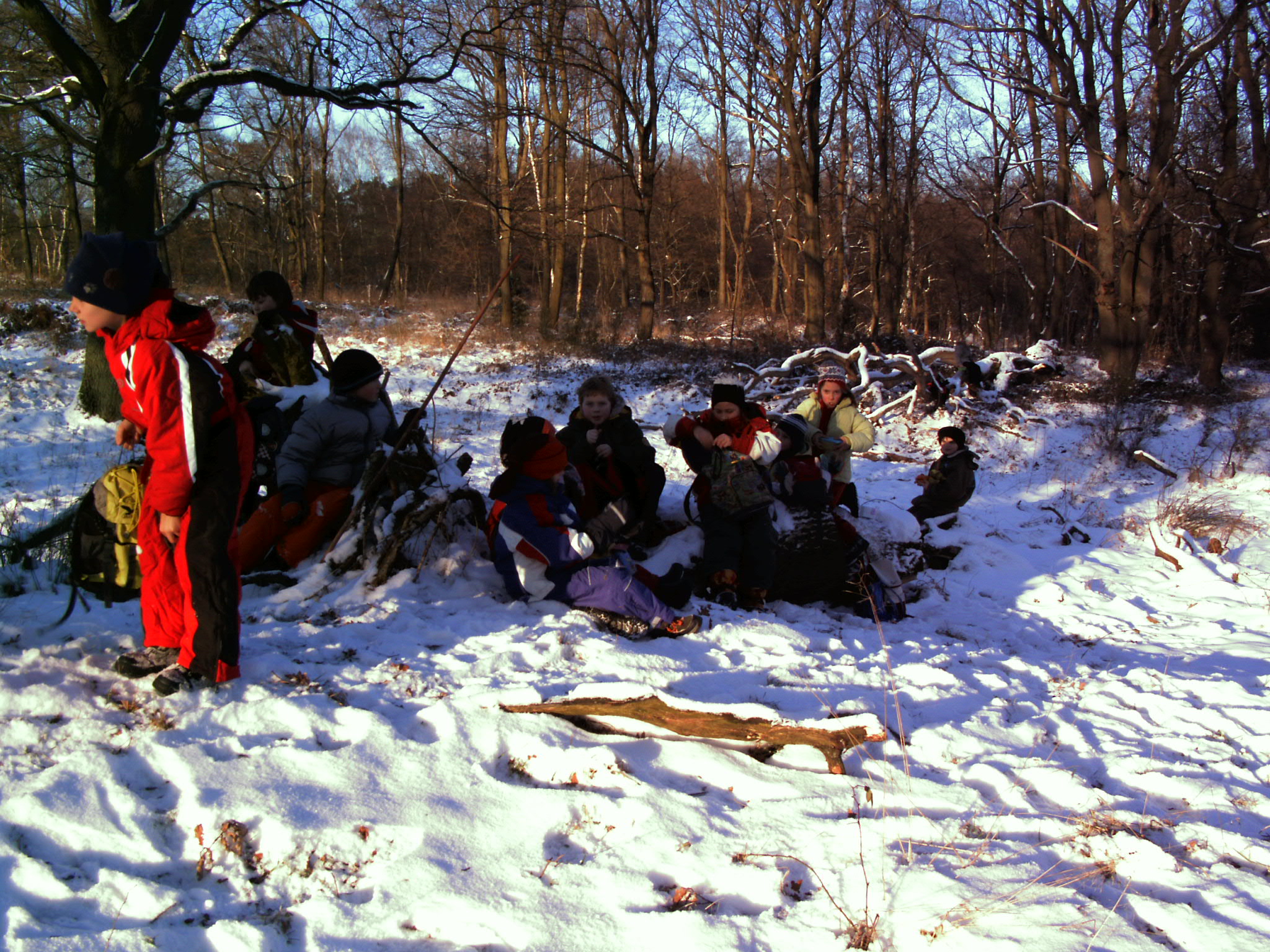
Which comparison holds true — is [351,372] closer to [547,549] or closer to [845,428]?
[547,549]

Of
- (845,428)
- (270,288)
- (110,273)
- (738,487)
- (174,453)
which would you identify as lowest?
(738,487)

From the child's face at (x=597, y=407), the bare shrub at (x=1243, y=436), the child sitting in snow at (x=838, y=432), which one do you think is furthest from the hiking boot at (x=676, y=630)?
the bare shrub at (x=1243, y=436)

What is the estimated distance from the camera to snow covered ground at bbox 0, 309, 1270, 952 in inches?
81.6

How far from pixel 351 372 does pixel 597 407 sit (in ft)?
5.30

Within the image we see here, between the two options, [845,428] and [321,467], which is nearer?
[321,467]

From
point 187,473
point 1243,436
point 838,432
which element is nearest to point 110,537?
point 187,473

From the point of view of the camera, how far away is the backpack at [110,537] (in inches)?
122

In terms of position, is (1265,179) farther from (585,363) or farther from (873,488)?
(585,363)

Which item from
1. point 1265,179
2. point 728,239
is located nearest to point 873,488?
point 1265,179

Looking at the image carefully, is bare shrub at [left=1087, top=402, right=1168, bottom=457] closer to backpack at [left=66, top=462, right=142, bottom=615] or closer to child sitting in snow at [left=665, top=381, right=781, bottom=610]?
child sitting in snow at [left=665, top=381, right=781, bottom=610]

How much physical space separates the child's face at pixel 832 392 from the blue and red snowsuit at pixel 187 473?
4680 mm

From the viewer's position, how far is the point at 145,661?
307cm

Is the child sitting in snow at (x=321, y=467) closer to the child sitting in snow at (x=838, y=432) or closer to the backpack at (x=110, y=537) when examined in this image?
the backpack at (x=110, y=537)

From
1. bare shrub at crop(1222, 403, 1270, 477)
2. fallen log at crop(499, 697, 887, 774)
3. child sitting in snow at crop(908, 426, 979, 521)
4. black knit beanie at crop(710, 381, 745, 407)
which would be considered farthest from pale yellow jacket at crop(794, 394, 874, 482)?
bare shrub at crop(1222, 403, 1270, 477)
